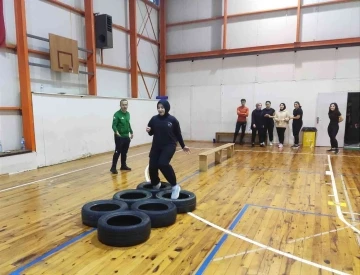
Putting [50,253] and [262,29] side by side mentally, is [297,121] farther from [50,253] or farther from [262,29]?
[50,253]

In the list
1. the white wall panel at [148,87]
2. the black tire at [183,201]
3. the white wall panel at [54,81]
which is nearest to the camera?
the black tire at [183,201]

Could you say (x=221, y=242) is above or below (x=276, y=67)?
below

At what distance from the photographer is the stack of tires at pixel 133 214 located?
2641 mm

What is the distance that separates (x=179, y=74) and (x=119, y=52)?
2.95m

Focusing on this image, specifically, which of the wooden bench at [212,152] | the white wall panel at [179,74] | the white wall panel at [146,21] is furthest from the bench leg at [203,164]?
the white wall panel at [146,21]

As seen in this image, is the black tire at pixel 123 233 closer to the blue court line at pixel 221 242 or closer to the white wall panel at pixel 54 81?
the blue court line at pixel 221 242

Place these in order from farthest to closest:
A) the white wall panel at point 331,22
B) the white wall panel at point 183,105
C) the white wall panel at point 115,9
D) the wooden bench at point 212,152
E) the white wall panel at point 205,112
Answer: the white wall panel at point 183,105 → the white wall panel at point 205,112 → the white wall panel at point 331,22 → the white wall panel at point 115,9 → the wooden bench at point 212,152

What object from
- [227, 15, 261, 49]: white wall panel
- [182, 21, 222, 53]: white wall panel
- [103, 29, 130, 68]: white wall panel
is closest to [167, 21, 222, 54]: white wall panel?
[182, 21, 222, 53]: white wall panel

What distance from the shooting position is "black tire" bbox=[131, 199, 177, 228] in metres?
3.06

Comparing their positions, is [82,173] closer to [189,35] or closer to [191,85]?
[191,85]

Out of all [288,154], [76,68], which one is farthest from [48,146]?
[288,154]

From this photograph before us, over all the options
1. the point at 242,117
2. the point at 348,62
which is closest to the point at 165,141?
the point at 242,117

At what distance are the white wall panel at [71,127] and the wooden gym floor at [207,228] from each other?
103cm

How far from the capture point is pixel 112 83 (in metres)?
9.23
